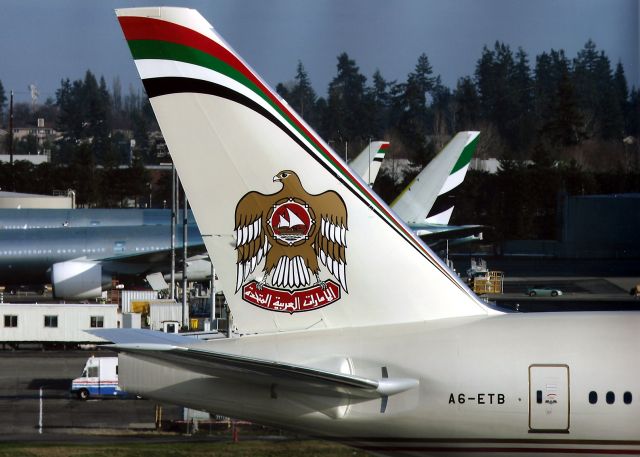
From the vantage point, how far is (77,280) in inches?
1455

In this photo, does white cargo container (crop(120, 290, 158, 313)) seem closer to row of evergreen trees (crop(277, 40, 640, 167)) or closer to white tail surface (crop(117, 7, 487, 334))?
row of evergreen trees (crop(277, 40, 640, 167))

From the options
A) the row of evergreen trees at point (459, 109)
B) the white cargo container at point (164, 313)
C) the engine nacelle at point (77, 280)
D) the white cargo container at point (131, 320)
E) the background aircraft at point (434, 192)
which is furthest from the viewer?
the row of evergreen trees at point (459, 109)

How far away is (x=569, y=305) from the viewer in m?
31.6

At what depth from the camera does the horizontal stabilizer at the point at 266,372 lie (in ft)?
23.6

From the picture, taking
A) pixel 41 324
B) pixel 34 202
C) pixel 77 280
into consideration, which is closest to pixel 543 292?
pixel 77 280

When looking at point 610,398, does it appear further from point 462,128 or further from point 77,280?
point 462,128

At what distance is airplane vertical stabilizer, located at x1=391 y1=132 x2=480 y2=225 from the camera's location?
37.8 metres

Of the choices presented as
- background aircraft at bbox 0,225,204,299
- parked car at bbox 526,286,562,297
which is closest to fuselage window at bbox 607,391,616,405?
parked car at bbox 526,286,562,297

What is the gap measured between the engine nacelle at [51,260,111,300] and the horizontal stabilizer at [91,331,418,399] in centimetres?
2964

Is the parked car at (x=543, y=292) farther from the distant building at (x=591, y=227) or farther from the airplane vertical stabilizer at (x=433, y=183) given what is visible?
the airplane vertical stabilizer at (x=433, y=183)

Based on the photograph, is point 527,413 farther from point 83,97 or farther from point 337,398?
point 83,97

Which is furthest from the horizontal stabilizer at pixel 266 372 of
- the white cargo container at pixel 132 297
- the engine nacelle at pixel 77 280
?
the engine nacelle at pixel 77 280

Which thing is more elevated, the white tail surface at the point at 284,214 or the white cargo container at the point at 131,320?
the white tail surface at the point at 284,214

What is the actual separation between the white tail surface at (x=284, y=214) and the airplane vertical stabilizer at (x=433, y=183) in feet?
94.4
